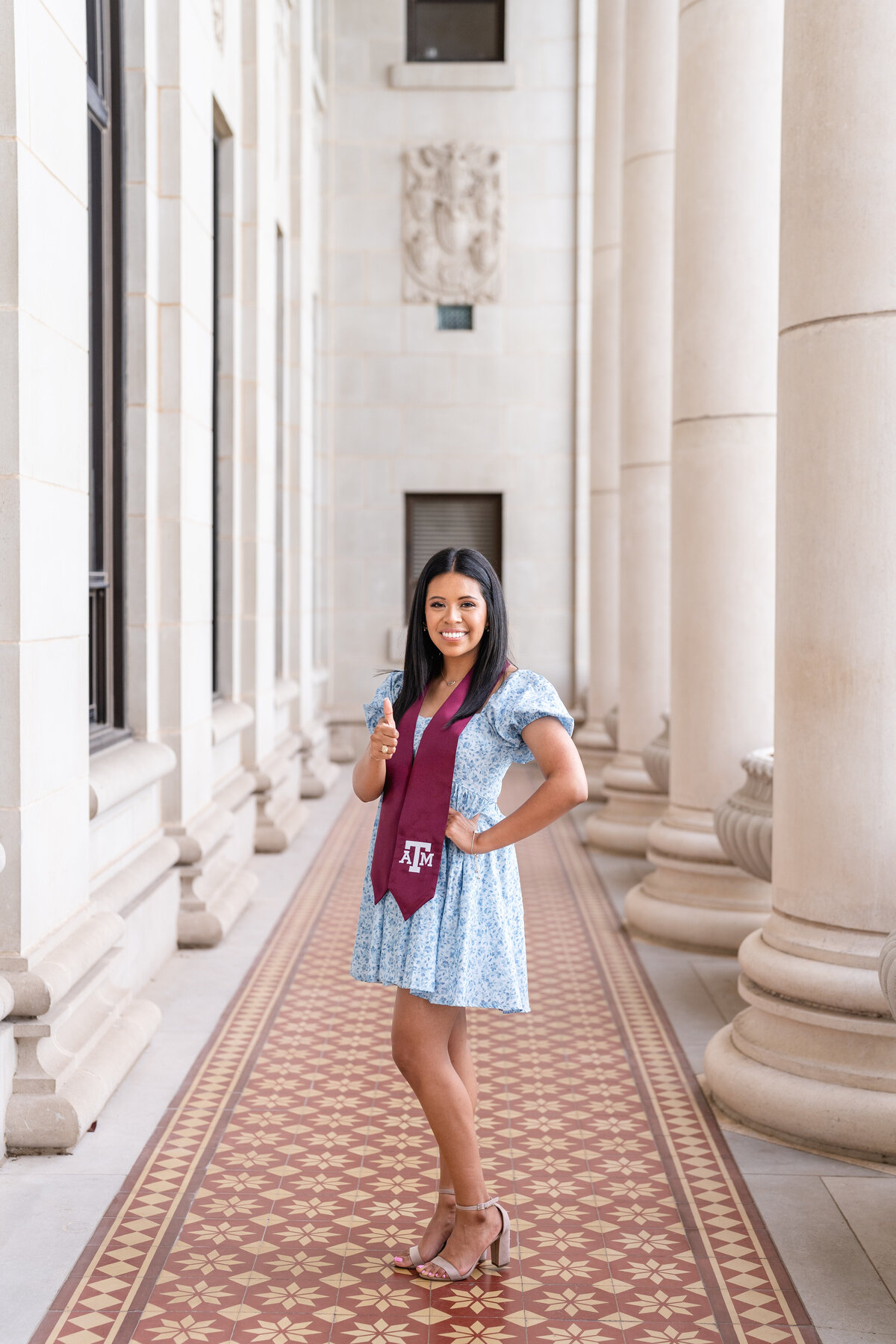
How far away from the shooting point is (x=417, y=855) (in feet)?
10.7

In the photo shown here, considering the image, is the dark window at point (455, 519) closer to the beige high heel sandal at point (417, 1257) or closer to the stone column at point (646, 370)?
the stone column at point (646, 370)

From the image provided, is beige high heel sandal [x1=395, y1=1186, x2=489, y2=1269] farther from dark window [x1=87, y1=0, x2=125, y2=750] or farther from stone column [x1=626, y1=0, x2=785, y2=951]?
stone column [x1=626, y1=0, x2=785, y2=951]

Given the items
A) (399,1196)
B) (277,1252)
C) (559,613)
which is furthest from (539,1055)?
(559,613)

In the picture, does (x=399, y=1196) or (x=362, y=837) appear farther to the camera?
(x=362, y=837)

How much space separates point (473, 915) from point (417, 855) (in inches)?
8.2

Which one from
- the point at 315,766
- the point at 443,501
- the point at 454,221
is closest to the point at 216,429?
the point at 315,766

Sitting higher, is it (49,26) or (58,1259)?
(49,26)

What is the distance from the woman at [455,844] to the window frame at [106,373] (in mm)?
2906

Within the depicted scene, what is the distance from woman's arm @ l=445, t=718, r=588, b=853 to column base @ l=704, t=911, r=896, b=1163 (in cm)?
153

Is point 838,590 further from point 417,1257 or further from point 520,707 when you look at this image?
point 417,1257

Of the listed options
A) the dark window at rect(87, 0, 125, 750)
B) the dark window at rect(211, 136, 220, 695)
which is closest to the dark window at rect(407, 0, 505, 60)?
the dark window at rect(211, 136, 220, 695)

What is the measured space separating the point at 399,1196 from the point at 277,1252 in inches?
19.1

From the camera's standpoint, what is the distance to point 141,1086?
4.84 meters

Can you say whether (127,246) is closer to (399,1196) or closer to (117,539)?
(117,539)
